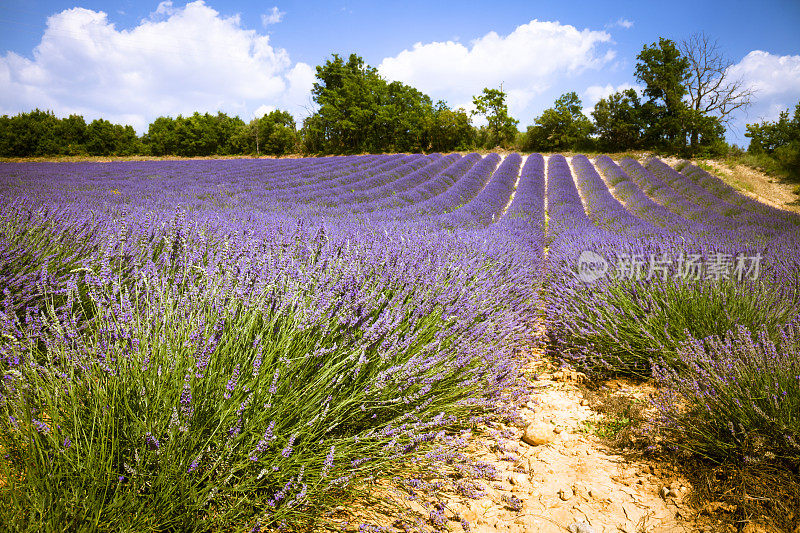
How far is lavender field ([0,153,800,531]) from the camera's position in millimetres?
1133

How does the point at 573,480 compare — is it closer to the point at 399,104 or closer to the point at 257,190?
the point at 257,190

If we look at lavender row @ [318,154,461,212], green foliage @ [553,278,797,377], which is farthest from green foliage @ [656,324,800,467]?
lavender row @ [318,154,461,212]

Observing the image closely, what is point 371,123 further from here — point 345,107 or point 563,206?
point 563,206

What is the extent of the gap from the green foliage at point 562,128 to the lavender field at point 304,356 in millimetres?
29210

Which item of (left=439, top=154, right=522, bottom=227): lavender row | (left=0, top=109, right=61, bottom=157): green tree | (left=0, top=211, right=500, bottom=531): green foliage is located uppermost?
(left=0, top=109, right=61, bottom=157): green tree

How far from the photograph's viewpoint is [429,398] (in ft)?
6.10

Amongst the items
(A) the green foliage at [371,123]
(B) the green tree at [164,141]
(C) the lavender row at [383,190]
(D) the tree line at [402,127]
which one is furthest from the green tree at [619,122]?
(B) the green tree at [164,141]

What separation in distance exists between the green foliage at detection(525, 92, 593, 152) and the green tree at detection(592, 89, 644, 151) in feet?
3.73

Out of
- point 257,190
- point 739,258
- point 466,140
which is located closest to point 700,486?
point 739,258

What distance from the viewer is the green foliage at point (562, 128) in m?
29.5

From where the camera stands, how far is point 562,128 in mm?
30188

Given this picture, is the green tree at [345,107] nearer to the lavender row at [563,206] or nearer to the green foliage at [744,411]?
the lavender row at [563,206]

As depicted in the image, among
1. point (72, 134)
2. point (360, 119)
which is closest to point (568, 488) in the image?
point (360, 119)

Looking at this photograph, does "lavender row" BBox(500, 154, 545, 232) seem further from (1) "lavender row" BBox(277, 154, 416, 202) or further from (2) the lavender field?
(1) "lavender row" BBox(277, 154, 416, 202)
